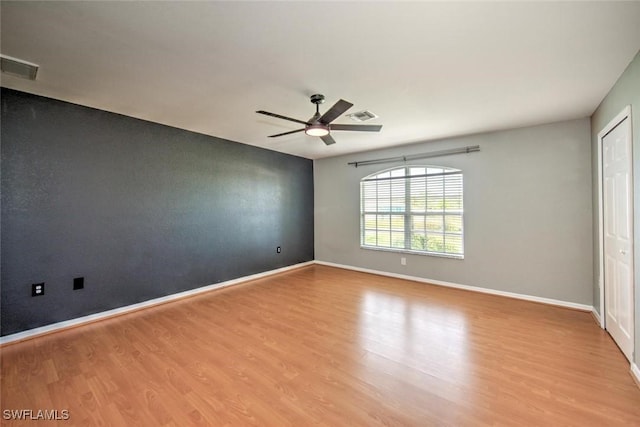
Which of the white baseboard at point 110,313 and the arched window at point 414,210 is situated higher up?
the arched window at point 414,210

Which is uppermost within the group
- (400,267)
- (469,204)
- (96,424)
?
(469,204)

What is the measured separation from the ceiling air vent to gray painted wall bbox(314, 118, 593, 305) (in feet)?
5.77

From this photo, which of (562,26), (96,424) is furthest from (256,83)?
(96,424)

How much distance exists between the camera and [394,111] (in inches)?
124

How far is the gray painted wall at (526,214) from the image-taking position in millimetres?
3393

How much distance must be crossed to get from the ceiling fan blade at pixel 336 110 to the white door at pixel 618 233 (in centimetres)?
229

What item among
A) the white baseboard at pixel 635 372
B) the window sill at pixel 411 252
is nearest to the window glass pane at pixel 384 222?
the window sill at pixel 411 252

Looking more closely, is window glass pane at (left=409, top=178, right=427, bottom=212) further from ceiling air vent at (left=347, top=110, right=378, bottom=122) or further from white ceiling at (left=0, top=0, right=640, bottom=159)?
ceiling air vent at (left=347, top=110, right=378, bottom=122)

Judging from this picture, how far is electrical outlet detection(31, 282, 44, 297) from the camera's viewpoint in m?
2.73

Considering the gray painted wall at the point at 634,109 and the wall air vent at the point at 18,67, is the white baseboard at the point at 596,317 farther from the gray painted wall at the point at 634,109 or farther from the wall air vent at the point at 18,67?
the wall air vent at the point at 18,67

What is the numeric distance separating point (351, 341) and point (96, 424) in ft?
6.37

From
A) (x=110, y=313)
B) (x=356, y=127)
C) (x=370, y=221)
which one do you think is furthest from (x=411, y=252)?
(x=110, y=313)

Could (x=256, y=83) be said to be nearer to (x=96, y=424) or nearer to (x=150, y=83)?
(x=150, y=83)

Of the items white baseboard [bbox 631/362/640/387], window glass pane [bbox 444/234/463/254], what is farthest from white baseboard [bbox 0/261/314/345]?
white baseboard [bbox 631/362/640/387]
